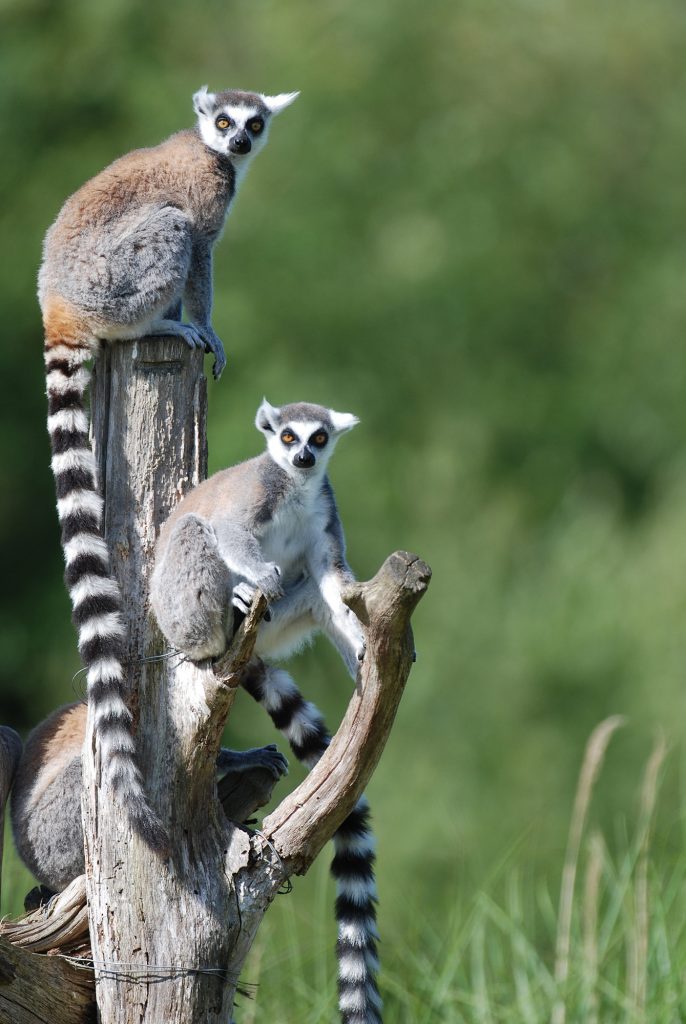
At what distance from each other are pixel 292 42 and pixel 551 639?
8706mm

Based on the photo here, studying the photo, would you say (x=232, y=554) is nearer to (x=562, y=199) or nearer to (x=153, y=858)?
(x=153, y=858)

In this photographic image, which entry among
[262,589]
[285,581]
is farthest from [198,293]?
[262,589]

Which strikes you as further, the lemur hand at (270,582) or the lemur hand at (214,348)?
the lemur hand at (214,348)

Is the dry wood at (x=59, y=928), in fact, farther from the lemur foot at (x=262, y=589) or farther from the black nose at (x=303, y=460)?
the black nose at (x=303, y=460)

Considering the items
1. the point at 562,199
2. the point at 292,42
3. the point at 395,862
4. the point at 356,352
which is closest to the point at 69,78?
the point at 292,42

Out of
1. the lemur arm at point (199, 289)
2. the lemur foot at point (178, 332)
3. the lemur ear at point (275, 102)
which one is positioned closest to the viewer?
the lemur foot at point (178, 332)

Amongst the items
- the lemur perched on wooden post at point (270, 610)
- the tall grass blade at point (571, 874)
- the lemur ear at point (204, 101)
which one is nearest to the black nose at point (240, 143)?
the lemur ear at point (204, 101)

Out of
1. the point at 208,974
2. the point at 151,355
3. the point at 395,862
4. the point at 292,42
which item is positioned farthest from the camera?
the point at 292,42

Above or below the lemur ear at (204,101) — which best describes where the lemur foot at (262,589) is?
below

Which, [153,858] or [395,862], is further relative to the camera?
[395,862]

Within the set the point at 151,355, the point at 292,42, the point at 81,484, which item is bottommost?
the point at 81,484

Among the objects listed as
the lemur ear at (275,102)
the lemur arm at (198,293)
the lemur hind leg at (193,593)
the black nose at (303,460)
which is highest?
the lemur ear at (275,102)

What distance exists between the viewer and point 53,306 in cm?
419

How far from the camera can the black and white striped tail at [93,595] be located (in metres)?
3.22
